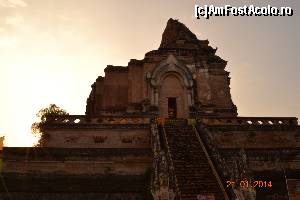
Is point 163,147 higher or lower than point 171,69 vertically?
lower

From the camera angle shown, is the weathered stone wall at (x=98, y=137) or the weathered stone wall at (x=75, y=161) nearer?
the weathered stone wall at (x=75, y=161)

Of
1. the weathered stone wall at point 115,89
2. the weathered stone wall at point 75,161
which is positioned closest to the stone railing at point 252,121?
the weathered stone wall at point 75,161

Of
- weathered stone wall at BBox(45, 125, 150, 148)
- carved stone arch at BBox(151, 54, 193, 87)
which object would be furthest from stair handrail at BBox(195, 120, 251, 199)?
carved stone arch at BBox(151, 54, 193, 87)

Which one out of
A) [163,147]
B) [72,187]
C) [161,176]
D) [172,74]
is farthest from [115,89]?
[161,176]

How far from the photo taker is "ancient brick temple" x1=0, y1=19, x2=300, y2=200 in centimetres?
1366

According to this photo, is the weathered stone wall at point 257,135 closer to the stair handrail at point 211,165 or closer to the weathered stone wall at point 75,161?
the stair handrail at point 211,165

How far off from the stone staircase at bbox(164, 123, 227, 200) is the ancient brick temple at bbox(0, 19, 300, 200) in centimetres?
4

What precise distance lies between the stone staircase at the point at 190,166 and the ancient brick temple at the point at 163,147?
44 mm

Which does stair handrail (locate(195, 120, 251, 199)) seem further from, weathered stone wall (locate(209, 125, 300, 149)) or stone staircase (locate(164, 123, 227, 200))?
weathered stone wall (locate(209, 125, 300, 149))

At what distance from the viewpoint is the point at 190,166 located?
47.2 ft

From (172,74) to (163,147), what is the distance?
1068 cm

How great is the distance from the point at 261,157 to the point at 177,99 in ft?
33.1

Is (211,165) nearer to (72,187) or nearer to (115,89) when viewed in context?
(72,187)

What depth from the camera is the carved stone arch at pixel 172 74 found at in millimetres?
24969
